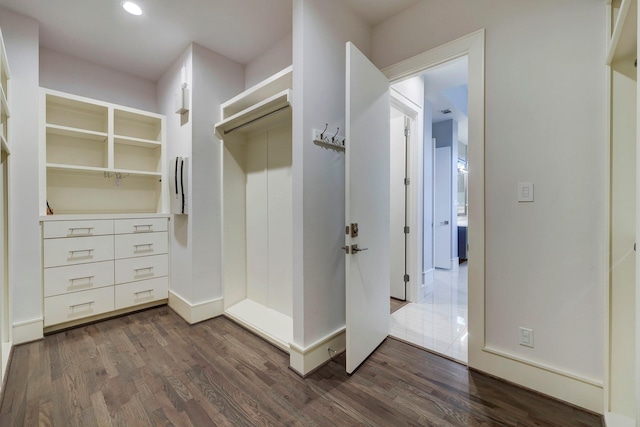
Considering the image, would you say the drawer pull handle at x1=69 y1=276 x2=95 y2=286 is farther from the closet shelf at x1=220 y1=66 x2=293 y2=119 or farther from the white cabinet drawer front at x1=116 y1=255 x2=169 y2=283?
the closet shelf at x1=220 y1=66 x2=293 y2=119

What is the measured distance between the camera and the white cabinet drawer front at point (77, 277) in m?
2.35

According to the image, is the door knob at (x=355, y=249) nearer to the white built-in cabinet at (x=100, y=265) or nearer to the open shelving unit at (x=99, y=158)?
the white built-in cabinet at (x=100, y=265)

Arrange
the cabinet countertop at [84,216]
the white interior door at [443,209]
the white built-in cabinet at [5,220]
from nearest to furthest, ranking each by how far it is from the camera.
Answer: the white built-in cabinet at [5,220]
the cabinet countertop at [84,216]
the white interior door at [443,209]

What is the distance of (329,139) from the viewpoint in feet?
6.49

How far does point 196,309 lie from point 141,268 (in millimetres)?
808

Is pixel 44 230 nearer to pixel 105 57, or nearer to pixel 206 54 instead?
pixel 105 57

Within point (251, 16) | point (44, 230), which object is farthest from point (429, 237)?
point (44, 230)

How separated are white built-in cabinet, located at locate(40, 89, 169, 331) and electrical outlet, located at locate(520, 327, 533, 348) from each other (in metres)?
3.22

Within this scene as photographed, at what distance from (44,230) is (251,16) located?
2.51m

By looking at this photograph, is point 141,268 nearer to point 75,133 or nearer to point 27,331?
point 27,331

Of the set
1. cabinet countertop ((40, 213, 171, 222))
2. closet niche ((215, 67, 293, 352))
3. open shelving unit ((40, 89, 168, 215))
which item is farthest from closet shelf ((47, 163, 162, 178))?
closet niche ((215, 67, 293, 352))

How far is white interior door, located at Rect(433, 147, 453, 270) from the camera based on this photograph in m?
4.92

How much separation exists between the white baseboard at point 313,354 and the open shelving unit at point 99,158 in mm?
2273

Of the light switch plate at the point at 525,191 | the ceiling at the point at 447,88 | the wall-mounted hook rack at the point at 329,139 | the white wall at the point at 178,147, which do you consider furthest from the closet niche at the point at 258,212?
the light switch plate at the point at 525,191
